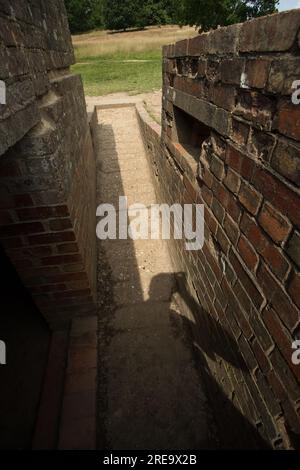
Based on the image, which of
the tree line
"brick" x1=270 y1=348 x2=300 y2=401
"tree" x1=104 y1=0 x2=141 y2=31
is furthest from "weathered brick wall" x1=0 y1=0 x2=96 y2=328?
"tree" x1=104 y1=0 x2=141 y2=31

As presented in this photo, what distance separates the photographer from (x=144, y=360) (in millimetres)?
2295

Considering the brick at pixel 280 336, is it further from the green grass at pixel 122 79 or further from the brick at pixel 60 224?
the green grass at pixel 122 79

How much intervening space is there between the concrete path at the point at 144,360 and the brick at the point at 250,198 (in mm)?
1747

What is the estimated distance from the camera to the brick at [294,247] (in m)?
0.83


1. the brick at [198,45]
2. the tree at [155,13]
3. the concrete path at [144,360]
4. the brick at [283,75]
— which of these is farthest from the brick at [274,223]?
the tree at [155,13]

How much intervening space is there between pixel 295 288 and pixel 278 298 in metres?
0.12

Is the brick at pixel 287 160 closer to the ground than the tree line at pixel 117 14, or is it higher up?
closer to the ground

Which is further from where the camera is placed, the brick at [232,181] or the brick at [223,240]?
the brick at [223,240]

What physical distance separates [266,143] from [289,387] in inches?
37.2

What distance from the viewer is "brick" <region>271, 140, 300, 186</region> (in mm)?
793

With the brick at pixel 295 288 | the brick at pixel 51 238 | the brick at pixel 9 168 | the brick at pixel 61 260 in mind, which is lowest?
the brick at pixel 61 260

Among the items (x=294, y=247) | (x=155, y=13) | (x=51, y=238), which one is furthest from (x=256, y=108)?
(x=155, y=13)

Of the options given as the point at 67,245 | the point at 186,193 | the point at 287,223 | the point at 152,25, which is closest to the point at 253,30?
the point at 287,223

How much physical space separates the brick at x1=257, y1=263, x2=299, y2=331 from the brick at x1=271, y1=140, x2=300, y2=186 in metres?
0.39
